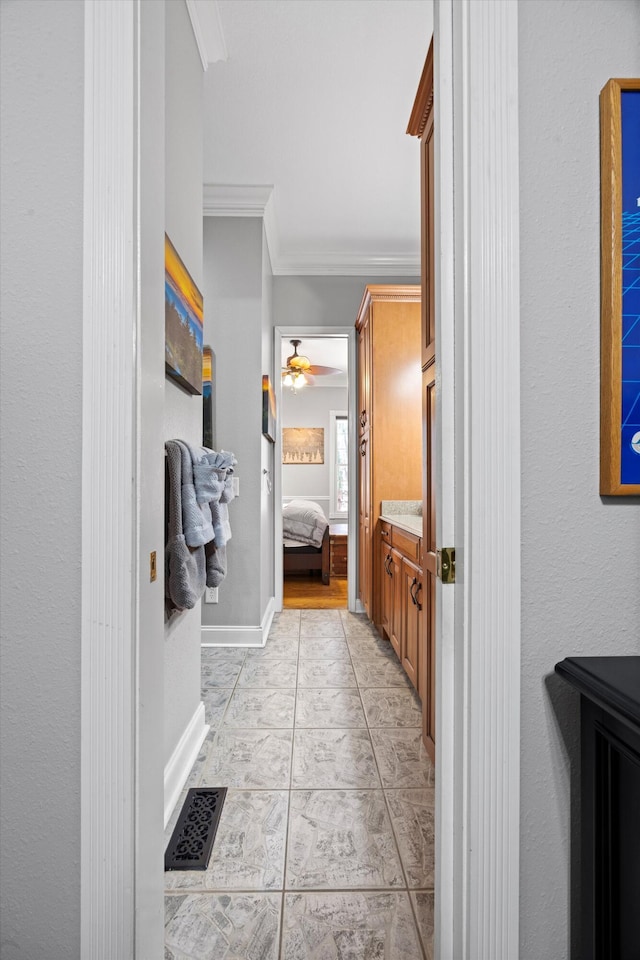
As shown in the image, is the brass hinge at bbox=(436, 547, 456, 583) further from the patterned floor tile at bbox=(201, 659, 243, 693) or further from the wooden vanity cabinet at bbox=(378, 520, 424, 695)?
the patterned floor tile at bbox=(201, 659, 243, 693)

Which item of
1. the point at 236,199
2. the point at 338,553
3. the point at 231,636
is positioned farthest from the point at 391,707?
the point at 338,553

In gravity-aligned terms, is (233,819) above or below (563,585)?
below

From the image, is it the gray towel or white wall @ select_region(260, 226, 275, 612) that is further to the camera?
white wall @ select_region(260, 226, 275, 612)

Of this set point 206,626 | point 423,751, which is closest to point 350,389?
point 206,626

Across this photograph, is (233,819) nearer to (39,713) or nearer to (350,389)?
(39,713)

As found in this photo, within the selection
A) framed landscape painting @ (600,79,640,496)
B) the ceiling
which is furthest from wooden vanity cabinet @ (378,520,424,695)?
the ceiling

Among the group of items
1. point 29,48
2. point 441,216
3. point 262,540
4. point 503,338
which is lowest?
point 262,540

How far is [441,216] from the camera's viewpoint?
0.96m

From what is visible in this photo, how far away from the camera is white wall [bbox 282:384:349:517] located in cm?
894

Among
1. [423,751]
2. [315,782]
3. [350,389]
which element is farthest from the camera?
[350,389]

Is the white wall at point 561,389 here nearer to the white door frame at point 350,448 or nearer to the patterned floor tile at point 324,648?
the patterned floor tile at point 324,648

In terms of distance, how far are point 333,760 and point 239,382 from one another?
7.92ft

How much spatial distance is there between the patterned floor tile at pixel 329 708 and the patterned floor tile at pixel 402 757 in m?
0.16

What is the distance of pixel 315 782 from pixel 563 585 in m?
1.46
